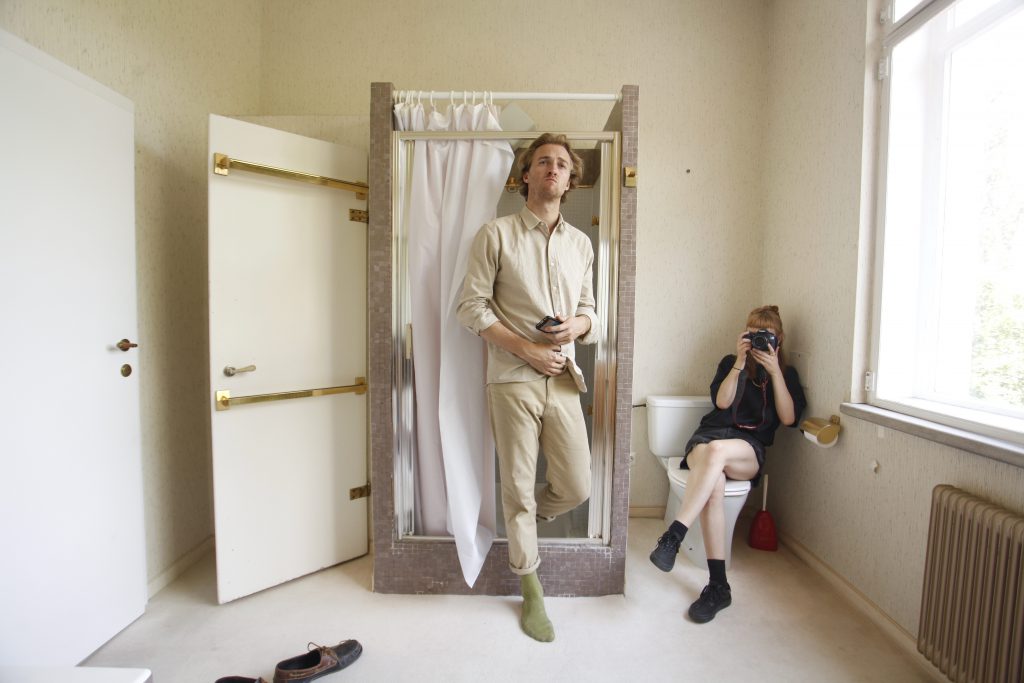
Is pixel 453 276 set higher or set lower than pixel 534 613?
higher

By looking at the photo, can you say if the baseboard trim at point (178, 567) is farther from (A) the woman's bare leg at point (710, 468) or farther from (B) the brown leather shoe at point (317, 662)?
(A) the woman's bare leg at point (710, 468)

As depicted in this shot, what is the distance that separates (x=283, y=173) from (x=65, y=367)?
38.4 inches

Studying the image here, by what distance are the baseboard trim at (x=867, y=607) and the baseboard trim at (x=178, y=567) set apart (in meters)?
2.83

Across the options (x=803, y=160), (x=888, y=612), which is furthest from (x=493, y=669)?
(x=803, y=160)

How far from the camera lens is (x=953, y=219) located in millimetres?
1575

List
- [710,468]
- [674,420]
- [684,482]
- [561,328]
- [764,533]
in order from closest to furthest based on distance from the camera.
→ [561,328]
[710,468]
[684,482]
[764,533]
[674,420]

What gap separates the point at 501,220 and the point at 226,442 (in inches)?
55.0

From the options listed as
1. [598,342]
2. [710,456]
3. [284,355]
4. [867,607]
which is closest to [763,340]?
[710,456]

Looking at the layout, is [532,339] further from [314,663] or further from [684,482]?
[314,663]

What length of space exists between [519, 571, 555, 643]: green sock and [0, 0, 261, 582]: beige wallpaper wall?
1538 millimetres

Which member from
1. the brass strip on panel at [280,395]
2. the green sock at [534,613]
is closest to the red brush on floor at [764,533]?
the green sock at [534,613]

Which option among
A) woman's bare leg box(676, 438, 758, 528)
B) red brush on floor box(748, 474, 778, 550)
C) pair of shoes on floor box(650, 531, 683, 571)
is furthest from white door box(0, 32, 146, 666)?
red brush on floor box(748, 474, 778, 550)

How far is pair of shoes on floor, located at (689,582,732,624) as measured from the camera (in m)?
1.64

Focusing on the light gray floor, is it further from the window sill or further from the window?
the window
